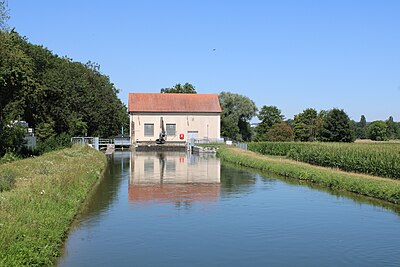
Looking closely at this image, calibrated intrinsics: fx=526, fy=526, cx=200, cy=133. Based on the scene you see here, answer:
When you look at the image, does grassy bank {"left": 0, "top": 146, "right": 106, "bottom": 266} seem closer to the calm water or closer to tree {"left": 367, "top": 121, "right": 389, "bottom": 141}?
the calm water

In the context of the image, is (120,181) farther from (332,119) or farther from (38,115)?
(332,119)

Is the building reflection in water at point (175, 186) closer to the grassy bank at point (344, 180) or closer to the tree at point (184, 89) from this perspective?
the grassy bank at point (344, 180)

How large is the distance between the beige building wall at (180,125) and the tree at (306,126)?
2410 cm

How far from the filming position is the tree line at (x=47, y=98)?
114ft

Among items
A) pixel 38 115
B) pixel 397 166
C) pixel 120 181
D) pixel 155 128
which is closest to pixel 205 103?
pixel 155 128

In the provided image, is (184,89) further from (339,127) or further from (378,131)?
(378,131)

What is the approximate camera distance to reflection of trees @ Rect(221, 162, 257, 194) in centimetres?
2548

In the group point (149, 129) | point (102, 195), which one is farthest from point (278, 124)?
point (102, 195)

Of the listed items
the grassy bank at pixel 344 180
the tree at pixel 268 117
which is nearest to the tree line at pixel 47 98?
the grassy bank at pixel 344 180

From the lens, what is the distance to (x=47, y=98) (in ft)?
154

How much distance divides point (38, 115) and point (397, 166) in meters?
33.1

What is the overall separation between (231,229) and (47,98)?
3519cm

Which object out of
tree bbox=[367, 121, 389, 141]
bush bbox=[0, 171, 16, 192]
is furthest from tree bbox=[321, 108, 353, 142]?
bush bbox=[0, 171, 16, 192]

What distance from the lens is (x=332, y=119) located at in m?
77.3
